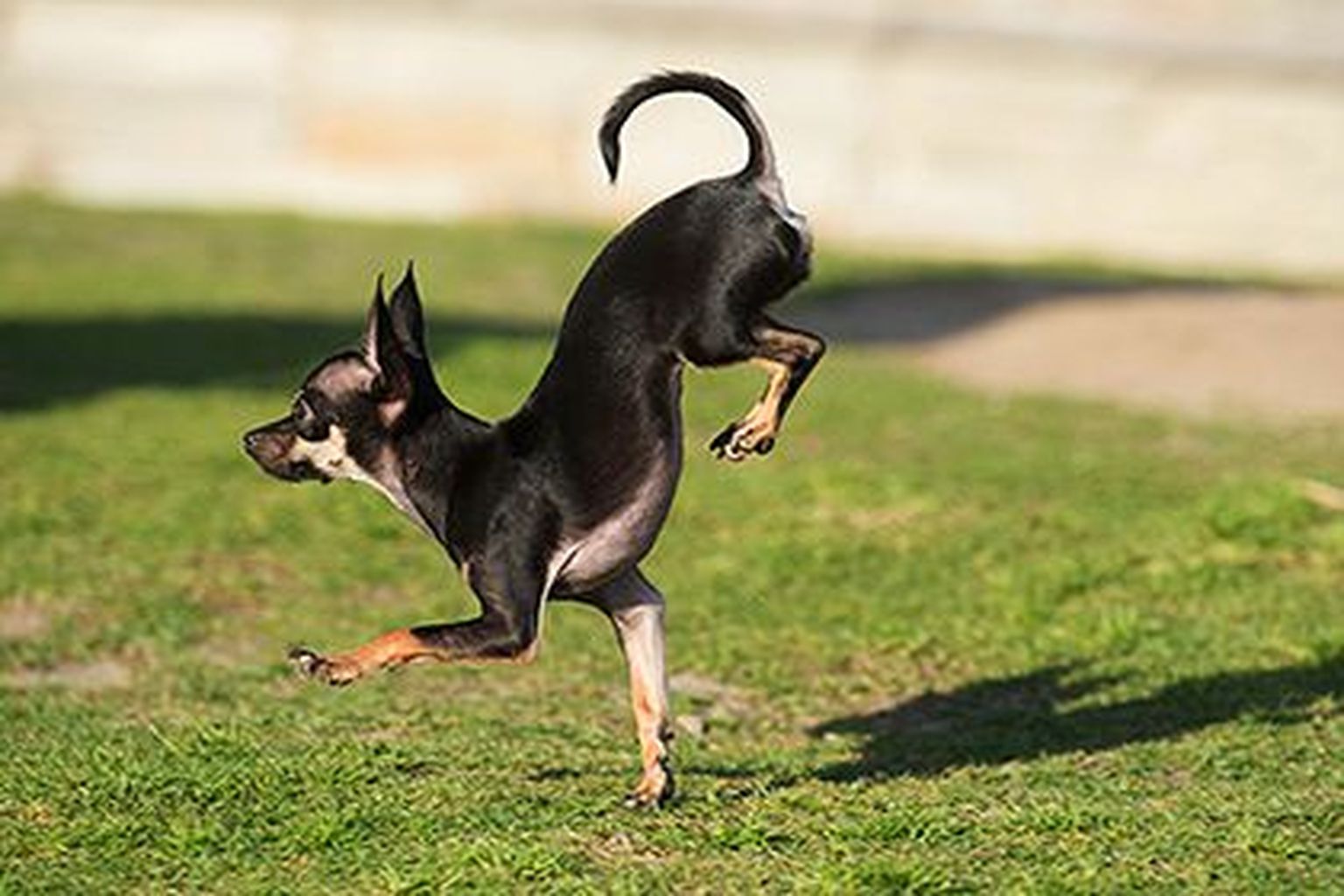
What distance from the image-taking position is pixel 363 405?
8086mm

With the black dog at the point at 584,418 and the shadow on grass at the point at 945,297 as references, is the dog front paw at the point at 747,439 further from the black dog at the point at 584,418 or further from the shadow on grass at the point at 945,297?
the shadow on grass at the point at 945,297

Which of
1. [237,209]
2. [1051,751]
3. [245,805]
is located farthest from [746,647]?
[237,209]

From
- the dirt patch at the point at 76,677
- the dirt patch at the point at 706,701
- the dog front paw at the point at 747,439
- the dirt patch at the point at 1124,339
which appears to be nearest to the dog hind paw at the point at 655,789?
the dog front paw at the point at 747,439

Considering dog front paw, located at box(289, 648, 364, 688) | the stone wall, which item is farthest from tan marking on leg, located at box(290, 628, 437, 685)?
the stone wall

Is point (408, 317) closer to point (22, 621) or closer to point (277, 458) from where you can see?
point (277, 458)

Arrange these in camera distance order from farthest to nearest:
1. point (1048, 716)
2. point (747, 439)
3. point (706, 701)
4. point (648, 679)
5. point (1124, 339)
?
point (1124, 339)
point (706, 701)
point (1048, 716)
point (648, 679)
point (747, 439)

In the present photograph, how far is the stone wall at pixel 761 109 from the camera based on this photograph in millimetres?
26719

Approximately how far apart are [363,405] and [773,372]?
1.11 metres

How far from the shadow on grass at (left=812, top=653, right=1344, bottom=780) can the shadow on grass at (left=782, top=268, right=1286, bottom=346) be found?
9.73 meters

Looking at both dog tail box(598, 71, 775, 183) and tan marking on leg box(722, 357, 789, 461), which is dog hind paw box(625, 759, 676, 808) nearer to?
tan marking on leg box(722, 357, 789, 461)

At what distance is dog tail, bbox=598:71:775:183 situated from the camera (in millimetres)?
7992

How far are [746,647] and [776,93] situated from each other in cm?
1647

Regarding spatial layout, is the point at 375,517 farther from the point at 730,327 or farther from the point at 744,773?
the point at 730,327

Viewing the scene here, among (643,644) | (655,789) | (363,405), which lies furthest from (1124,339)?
(363,405)
